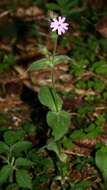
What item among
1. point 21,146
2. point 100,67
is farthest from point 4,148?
point 100,67

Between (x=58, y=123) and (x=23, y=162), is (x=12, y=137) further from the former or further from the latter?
(x=58, y=123)

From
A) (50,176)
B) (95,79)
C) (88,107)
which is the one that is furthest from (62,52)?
(50,176)

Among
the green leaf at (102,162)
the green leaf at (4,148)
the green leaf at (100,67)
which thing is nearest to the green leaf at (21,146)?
the green leaf at (4,148)

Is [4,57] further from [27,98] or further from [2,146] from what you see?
[2,146]

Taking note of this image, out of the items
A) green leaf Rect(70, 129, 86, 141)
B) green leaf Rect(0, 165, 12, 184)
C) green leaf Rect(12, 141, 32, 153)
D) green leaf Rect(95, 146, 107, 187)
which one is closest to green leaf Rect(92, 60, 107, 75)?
green leaf Rect(70, 129, 86, 141)

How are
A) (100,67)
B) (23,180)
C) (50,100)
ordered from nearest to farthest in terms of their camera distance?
(23,180) → (50,100) → (100,67)

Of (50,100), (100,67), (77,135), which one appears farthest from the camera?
(100,67)

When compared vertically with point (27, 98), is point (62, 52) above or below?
above

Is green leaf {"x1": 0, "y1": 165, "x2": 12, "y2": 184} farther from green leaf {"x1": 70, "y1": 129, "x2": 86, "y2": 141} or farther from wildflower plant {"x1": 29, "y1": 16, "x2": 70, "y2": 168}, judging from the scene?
green leaf {"x1": 70, "y1": 129, "x2": 86, "y2": 141}
